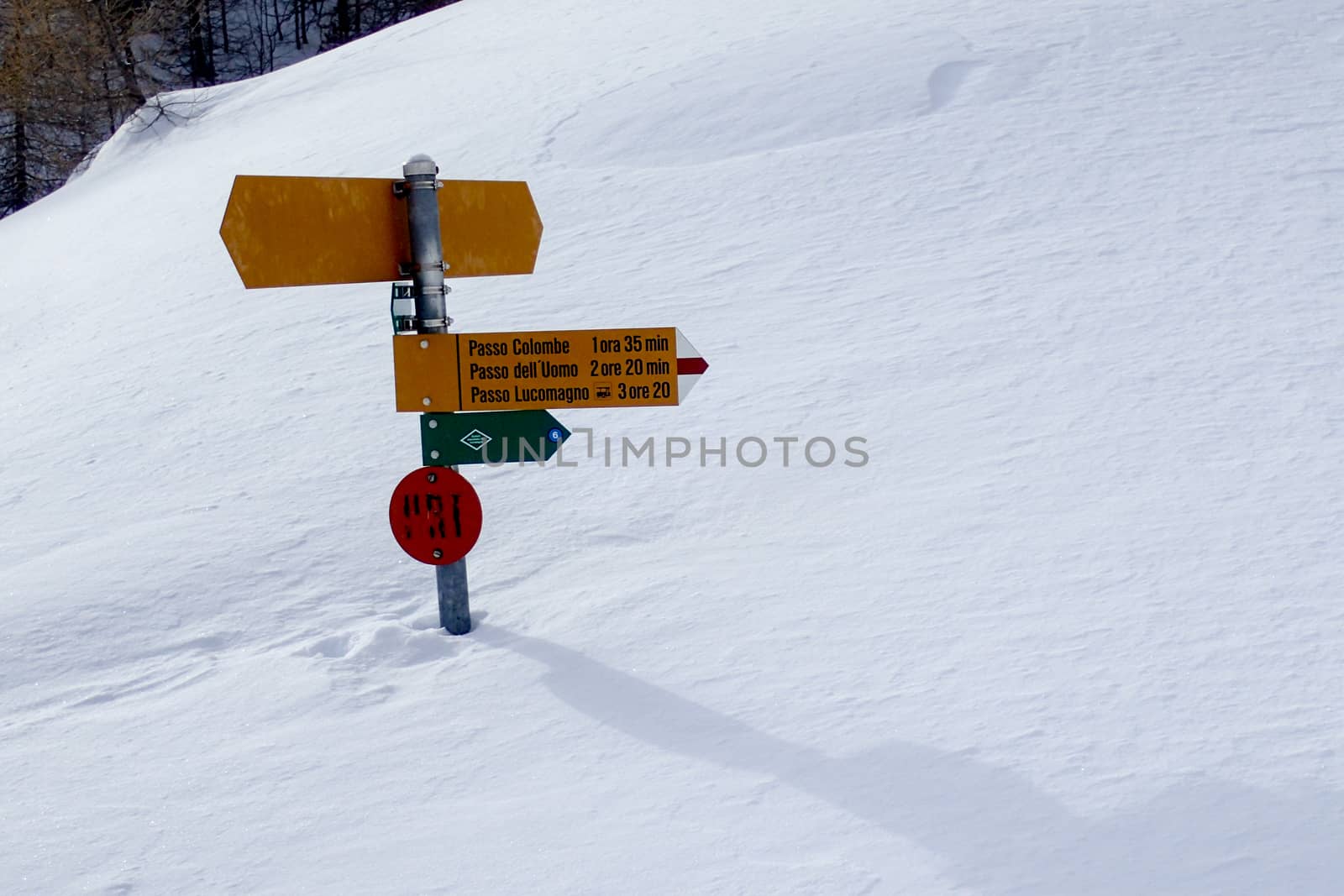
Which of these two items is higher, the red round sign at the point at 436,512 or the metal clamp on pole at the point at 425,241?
the metal clamp on pole at the point at 425,241

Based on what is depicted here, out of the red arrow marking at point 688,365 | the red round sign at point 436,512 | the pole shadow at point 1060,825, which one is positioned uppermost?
the red arrow marking at point 688,365

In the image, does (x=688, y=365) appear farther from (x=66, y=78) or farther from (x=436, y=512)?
(x=66, y=78)

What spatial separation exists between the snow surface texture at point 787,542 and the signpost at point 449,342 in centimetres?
44

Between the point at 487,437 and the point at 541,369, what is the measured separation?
0.22 metres

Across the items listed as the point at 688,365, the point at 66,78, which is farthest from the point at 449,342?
the point at 66,78

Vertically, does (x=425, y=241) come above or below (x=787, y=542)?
above

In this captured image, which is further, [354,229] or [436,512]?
[436,512]

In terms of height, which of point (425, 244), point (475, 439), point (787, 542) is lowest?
point (787, 542)

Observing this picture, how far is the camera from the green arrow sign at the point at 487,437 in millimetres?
2852

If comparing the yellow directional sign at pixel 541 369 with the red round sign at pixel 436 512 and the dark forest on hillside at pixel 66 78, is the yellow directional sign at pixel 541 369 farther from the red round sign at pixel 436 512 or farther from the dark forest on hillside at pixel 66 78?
the dark forest on hillside at pixel 66 78

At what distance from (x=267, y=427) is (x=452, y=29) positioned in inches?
342

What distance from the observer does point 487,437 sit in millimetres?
2859

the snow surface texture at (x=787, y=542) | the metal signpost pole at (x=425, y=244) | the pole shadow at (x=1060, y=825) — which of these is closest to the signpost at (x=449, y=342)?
the metal signpost pole at (x=425, y=244)

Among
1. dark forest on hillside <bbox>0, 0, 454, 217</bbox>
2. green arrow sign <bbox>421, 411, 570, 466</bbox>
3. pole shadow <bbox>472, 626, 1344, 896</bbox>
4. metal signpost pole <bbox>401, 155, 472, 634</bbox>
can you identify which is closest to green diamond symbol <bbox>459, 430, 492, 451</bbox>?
green arrow sign <bbox>421, 411, 570, 466</bbox>
